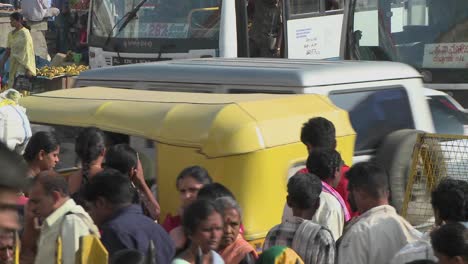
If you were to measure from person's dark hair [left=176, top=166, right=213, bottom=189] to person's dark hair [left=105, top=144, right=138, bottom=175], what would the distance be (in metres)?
0.51

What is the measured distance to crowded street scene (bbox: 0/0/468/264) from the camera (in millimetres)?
5117

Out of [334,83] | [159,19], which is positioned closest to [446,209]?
[334,83]

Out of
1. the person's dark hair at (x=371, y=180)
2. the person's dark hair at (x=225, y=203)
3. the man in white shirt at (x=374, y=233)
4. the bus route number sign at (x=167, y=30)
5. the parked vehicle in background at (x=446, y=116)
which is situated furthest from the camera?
the bus route number sign at (x=167, y=30)

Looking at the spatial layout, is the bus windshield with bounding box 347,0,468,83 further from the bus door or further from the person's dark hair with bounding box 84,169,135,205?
the person's dark hair with bounding box 84,169,135,205

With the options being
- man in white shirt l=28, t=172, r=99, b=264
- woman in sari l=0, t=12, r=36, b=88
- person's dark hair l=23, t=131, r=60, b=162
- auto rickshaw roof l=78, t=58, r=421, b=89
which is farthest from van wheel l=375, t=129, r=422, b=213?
woman in sari l=0, t=12, r=36, b=88

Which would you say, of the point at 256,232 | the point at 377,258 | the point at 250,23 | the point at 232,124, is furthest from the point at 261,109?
the point at 250,23

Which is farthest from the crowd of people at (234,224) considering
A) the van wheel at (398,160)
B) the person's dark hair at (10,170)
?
the person's dark hair at (10,170)

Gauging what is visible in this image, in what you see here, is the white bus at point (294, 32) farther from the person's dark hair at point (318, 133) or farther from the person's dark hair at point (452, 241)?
the person's dark hair at point (452, 241)

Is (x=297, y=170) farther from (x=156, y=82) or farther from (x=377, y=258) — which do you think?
(x=156, y=82)

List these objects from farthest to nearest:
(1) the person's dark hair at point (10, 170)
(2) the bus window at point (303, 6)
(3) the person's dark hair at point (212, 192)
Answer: (2) the bus window at point (303, 6) → (3) the person's dark hair at point (212, 192) → (1) the person's dark hair at point (10, 170)

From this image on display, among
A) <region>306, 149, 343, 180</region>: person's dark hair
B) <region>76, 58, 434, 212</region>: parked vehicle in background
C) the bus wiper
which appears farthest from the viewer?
the bus wiper

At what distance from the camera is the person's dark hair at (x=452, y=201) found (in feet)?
17.5

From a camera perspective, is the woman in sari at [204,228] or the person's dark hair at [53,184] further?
the person's dark hair at [53,184]

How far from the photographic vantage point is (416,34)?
502 inches
